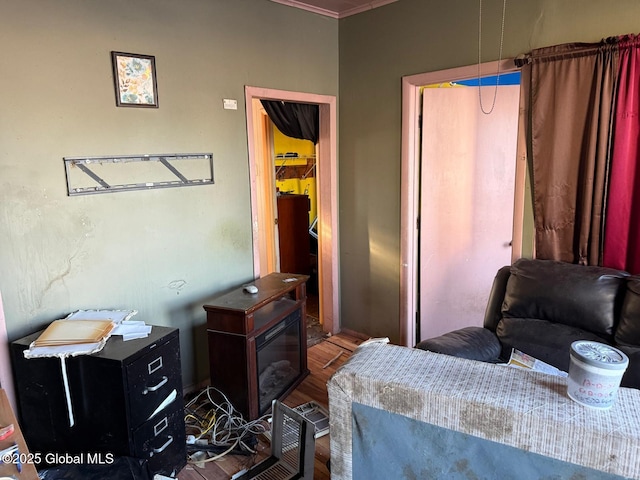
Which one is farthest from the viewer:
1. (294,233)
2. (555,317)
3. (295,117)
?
(294,233)

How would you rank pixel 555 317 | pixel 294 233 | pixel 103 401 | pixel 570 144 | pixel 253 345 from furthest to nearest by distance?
pixel 294 233 → pixel 253 345 → pixel 570 144 → pixel 555 317 → pixel 103 401

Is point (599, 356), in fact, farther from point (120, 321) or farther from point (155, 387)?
point (120, 321)

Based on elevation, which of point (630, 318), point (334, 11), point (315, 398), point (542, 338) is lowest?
point (315, 398)

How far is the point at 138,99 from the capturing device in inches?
95.3

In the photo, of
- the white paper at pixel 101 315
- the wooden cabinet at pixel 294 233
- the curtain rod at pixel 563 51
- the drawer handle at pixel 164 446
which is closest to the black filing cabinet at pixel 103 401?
the drawer handle at pixel 164 446

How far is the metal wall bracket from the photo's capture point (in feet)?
7.35

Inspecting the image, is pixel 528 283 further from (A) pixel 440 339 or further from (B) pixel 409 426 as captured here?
(B) pixel 409 426

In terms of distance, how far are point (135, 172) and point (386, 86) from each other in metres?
1.91

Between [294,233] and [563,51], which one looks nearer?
[563,51]

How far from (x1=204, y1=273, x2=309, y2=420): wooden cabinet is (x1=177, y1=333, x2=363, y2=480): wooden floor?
0.14 m

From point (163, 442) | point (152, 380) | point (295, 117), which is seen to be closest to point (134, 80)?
point (295, 117)

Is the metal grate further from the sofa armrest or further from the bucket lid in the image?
the bucket lid

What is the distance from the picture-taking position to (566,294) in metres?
2.22

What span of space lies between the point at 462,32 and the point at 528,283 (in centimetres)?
164
